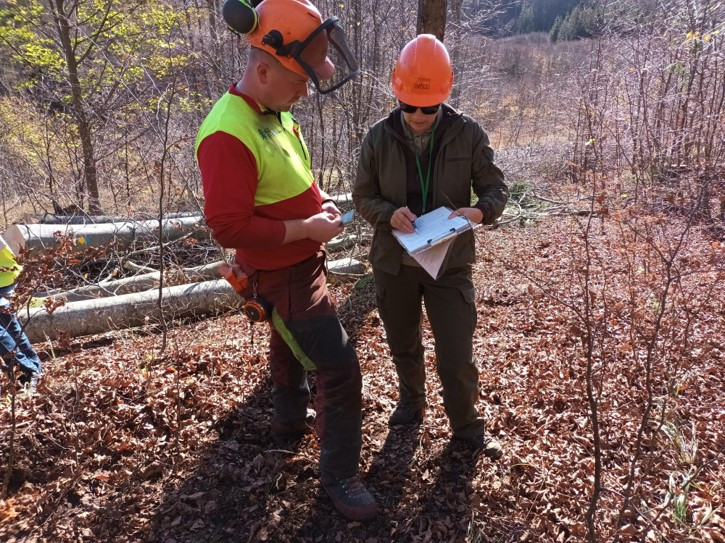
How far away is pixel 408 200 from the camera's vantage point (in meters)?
2.69

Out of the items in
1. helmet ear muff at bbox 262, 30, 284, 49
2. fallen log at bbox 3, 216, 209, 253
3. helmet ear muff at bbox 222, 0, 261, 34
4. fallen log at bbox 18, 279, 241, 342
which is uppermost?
helmet ear muff at bbox 222, 0, 261, 34

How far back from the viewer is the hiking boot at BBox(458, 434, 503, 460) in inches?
109

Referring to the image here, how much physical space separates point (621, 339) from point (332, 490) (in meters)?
3.22

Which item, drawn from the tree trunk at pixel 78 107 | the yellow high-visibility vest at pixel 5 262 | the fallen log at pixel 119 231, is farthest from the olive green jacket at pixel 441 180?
the tree trunk at pixel 78 107

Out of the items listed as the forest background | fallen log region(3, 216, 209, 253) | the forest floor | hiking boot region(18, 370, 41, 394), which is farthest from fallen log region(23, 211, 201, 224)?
the forest floor

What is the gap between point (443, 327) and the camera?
2.60 m

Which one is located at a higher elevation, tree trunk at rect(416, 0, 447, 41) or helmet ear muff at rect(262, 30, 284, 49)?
tree trunk at rect(416, 0, 447, 41)

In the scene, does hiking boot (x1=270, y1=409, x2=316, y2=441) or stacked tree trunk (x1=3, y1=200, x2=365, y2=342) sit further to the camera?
stacked tree trunk (x1=3, y1=200, x2=365, y2=342)

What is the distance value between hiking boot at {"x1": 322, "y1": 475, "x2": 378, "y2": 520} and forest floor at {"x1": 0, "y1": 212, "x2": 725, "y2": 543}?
80mm

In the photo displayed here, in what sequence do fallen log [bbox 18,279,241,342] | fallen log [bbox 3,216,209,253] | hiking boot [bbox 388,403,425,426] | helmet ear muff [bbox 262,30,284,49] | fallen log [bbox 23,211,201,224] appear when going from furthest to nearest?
fallen log [bbox 23,211,201,224] < fallen log [bbox 3,216,209,253] < fallen log [bbox 18,279,241,342] < hiking boot [bbox 388,403,425,426] < helmet ear muff [bbox 262,30,284,49]

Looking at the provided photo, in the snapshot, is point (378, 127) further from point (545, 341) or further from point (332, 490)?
point (545, 341)

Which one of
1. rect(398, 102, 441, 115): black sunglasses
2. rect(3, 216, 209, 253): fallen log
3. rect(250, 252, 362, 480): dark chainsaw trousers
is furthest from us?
rect(3, 216, 209, 253): fallen log

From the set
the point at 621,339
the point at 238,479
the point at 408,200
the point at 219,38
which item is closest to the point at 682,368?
the point at 621,339

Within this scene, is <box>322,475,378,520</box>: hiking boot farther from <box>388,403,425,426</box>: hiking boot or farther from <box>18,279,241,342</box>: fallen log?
<box>18,279,241,342</box>: fallen log
